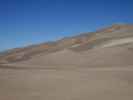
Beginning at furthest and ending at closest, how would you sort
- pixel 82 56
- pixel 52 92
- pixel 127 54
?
pixel 82 56
pixel 127 54
pixel 52 92

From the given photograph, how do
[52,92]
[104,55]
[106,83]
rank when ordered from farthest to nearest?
1. [104,55]
2. [106,83]
3. [52,92]

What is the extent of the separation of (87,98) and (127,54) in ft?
55.7

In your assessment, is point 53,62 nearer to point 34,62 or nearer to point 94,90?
point 34,62

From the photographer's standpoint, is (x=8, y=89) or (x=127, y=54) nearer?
(x=8, y=89)

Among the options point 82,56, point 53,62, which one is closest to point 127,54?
point 82,56

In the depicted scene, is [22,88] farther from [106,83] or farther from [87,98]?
[106,83]

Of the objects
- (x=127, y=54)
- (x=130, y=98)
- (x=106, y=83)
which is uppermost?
(x=127, y=54)

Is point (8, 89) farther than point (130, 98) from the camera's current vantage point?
Yes

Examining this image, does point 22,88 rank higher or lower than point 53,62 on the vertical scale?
lower

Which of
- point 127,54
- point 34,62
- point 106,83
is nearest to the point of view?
point 106,83

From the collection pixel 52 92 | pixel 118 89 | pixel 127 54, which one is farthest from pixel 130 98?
pixel 127 54

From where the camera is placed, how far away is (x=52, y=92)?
8914 millimetres

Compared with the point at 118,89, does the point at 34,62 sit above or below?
above

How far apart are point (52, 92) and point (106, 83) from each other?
318 cm
